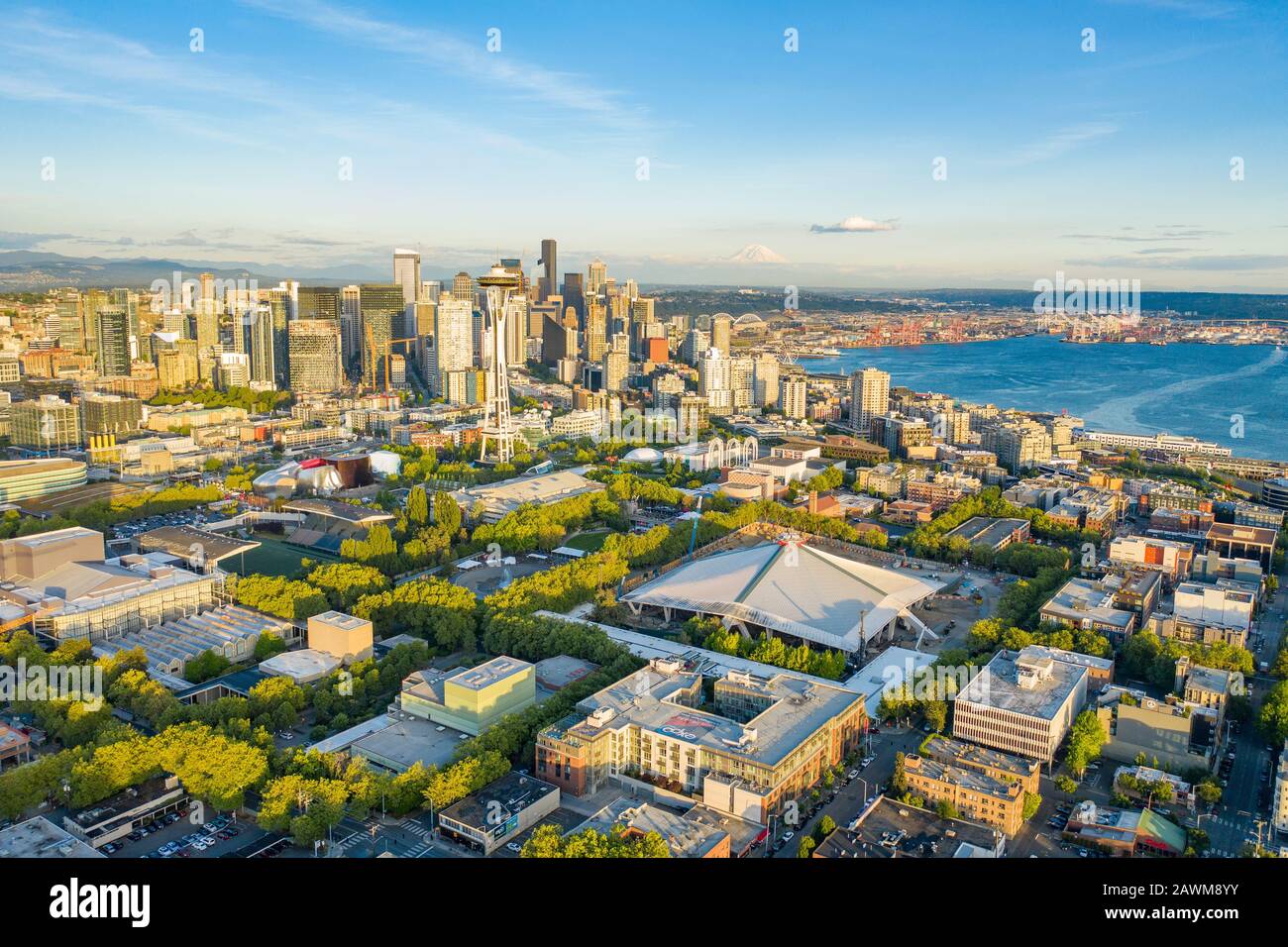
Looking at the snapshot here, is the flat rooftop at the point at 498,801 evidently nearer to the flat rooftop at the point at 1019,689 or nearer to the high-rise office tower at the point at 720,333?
the flat rooftop at the point at 1019,689

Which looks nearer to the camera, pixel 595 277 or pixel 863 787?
pixel 863 787

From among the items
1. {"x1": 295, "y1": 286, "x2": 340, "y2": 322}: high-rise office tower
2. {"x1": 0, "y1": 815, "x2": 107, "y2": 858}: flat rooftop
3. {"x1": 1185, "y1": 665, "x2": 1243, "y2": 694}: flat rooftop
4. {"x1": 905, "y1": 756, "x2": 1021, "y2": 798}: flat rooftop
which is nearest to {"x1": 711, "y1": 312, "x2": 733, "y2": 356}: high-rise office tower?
{"x1": 295, "y1": 286, "x2": 340, "y2": 322}: high-rise office tower

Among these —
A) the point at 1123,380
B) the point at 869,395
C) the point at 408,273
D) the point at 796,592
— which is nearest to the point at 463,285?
the point at 408,273

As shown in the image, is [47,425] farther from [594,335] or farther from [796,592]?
[594,335]

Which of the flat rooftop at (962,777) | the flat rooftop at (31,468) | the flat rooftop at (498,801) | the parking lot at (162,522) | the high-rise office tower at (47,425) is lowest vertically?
the flat rooftop at (498,801)

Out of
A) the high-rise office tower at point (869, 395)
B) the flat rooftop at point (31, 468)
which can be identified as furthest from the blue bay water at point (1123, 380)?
the flat rooftop at point (31, 468)
